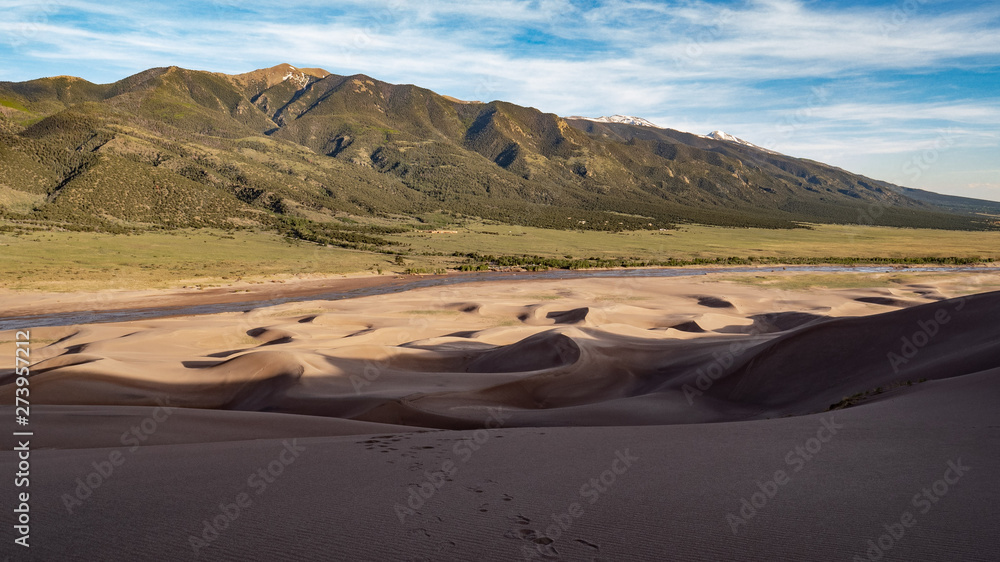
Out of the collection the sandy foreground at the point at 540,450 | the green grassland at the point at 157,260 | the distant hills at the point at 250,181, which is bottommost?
the green grassland at the point at 157,260

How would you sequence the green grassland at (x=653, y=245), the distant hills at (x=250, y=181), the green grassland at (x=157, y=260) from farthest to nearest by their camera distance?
the distant hills at (x=250, y=181) → the green grassland at (x=653, y=245) → the green grassland at (x=157, y=260)

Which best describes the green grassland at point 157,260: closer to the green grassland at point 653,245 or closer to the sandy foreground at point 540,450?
the green grassland at point 653,245

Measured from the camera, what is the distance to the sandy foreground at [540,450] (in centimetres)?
458

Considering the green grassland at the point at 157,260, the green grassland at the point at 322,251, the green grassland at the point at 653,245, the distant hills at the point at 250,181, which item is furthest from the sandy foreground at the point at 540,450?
the distant hills at the point at 250,181

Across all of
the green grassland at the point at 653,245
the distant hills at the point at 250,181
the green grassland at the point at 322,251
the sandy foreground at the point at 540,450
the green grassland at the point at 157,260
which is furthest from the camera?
the distant hills at the point at 250,181

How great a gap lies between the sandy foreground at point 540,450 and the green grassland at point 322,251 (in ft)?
89.0

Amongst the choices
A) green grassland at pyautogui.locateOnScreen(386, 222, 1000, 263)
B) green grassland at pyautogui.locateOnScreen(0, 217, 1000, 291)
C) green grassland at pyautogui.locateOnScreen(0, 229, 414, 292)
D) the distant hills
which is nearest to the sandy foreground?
green grassland at pyautogui.locateOnScreen(0, 229, 414, 292)

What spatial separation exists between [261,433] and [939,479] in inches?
366

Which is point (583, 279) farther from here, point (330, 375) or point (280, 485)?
point (280, 485)

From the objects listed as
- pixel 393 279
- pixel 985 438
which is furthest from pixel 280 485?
pixel 393 279

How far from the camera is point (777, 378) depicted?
1304cm

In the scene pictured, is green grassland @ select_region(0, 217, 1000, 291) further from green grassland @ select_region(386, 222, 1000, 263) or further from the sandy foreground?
the sandy foreground

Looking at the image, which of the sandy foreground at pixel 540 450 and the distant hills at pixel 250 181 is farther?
the distant hills at pixel 250 181

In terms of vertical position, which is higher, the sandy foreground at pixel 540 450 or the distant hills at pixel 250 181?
the distant hills at pixel 250 181
